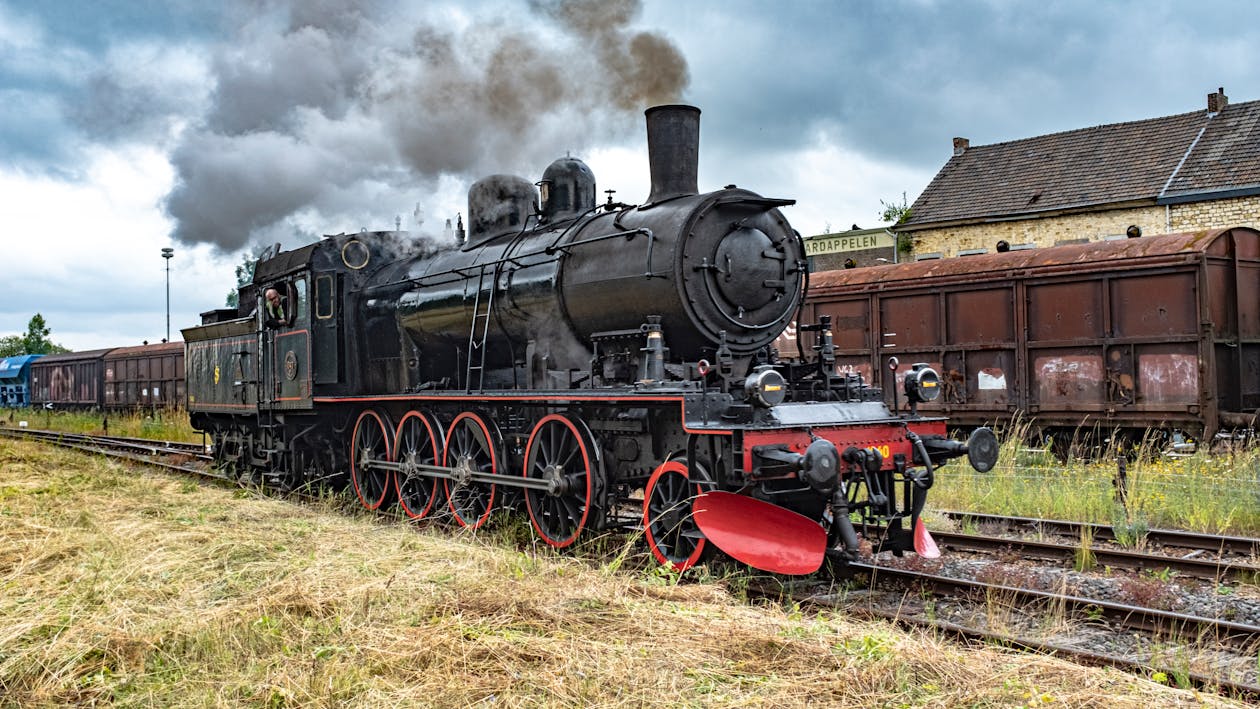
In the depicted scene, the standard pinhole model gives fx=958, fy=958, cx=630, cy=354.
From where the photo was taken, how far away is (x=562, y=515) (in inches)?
320

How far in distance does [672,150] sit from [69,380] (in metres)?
35.5

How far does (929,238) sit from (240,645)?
24151 millimetres

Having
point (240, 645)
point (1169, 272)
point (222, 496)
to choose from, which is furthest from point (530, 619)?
point (1169, 272)

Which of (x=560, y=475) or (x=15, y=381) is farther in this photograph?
(x=15, y=381)

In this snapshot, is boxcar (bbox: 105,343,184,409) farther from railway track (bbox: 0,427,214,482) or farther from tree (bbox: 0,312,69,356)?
tree (bbox: 0,312,69,356)

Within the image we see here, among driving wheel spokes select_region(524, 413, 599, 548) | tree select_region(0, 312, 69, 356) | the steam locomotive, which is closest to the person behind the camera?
the steam locomotive

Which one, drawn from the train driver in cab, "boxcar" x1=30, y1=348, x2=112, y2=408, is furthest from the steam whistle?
"boxcar" x1=30, y1=348, x2=112, y2=408

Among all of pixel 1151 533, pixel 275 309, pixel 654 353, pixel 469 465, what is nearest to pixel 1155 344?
pixel 1151 533

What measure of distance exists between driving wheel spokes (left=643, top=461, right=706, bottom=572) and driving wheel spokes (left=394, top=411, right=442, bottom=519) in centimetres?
320

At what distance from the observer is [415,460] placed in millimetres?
9750

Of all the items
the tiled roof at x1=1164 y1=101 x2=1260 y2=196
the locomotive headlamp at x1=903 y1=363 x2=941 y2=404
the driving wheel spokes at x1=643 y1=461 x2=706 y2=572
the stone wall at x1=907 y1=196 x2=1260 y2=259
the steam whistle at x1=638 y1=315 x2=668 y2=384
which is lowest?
the driving wheel spokes at x1=643 y1=461 x2=706 y2=572

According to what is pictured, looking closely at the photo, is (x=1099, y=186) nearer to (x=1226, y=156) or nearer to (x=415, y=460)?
(x=1226, y=156)

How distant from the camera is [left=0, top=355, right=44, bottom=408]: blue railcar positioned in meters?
40.4

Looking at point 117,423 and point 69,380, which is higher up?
point 69,380
